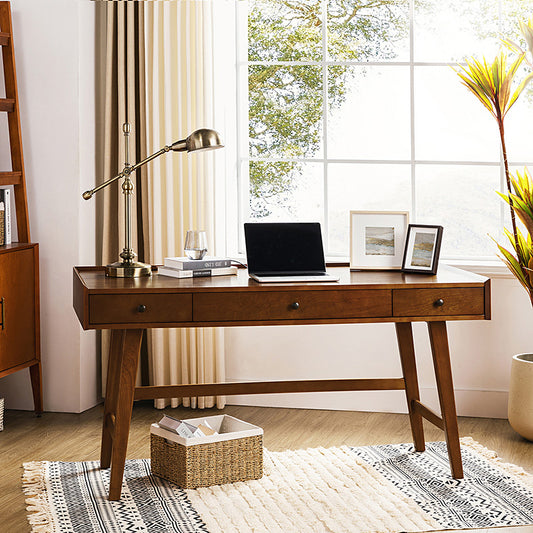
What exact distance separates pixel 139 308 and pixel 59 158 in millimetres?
1539

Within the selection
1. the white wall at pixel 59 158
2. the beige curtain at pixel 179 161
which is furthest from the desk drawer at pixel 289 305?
the white wall at pixel 59 158

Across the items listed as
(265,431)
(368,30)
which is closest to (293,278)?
(265,431)

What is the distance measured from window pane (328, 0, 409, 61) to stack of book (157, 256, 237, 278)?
1.60 meters

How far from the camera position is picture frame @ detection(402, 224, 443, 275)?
10.6 ft

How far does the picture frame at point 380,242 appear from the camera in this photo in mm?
3361

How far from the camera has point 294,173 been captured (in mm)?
4410

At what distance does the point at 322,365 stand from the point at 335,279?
4.43 feet

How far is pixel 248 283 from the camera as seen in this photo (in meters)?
3.01

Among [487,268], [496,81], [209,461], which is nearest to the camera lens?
[209,461]

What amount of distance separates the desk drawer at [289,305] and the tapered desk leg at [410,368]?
19.2 inches

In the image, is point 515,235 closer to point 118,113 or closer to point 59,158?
point 118,113

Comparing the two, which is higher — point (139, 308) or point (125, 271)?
point (125, 271)

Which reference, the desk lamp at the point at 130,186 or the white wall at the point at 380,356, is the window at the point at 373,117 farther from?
the desk lamp at the point at 130,186

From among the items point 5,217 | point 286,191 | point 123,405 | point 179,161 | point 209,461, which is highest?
point 179,161
